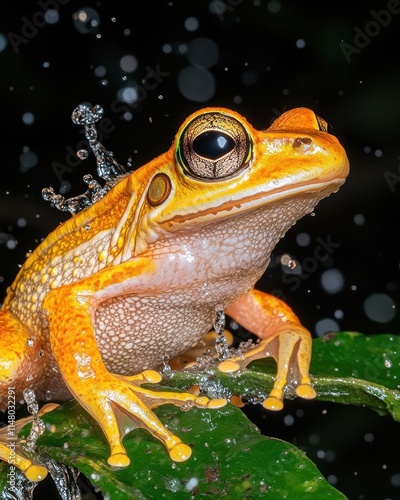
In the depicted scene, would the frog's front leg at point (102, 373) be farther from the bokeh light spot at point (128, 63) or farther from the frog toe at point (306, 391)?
the bokeh light spot at point (128, 63)

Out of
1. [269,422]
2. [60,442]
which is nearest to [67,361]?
[60,442]

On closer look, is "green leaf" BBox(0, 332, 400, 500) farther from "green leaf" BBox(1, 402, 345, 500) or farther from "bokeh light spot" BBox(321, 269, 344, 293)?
"bokeh light spot" BBox(321, 269, 344, 293)

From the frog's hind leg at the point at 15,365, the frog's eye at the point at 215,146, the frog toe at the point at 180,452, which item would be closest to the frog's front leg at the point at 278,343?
the frog toe at the point at 180,452

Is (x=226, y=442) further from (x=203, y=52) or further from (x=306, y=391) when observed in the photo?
(x=203, y=52)

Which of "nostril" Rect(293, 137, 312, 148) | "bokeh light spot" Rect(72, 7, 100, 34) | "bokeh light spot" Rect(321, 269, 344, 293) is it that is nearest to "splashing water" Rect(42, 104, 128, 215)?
"nostril" Rect(293, 137, 312, 148)

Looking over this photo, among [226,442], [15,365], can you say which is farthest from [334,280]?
[226,442]

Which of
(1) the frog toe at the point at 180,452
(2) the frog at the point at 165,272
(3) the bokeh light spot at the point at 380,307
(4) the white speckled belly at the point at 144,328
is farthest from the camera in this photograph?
(3) the bokeh light spot at the point at 380,307

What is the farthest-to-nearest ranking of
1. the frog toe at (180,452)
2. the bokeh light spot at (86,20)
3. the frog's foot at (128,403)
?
the bokeh light spot at (86,20) → the frog's foot at (128,403) → the frog toe at (180,452)
